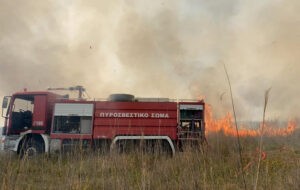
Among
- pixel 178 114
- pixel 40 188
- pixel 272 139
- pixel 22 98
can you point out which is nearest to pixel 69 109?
pixel 22 98

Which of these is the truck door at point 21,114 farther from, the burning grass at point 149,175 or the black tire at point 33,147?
the burning grass at point 149,175

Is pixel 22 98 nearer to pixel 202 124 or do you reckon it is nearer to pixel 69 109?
pixel 69 109

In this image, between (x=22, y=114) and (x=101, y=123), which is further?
(x=22, y=114)

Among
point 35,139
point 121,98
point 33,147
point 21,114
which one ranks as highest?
point 121,98

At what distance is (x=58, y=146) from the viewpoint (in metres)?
13.1

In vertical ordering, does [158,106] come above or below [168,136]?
above

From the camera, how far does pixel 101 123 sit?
1322cm

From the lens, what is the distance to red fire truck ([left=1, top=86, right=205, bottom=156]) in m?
13.0

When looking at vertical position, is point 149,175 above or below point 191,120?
below

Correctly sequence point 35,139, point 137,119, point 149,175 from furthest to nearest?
point 35,139
point 137,119
point 149,175

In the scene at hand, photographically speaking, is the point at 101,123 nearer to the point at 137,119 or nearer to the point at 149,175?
the point at 137,119

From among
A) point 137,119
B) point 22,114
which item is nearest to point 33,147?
point 22,114

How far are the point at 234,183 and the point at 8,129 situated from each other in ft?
36.2

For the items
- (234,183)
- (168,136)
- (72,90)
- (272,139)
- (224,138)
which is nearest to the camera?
(234,183)
